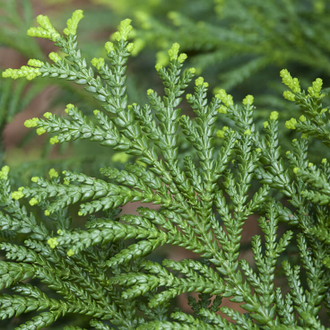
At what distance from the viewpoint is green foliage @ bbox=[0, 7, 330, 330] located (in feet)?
3.25

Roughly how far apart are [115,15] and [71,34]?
2460 mm

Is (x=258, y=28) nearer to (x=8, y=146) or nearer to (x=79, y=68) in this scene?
(x=79, y=68)

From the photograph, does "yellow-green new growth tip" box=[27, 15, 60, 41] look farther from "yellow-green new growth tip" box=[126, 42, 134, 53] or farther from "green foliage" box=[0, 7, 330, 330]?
"yellow-green new growth tip" box=[126, 42, 134, 53]

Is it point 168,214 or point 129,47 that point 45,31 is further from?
point 168,214

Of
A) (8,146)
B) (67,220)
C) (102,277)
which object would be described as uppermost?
(67,220)

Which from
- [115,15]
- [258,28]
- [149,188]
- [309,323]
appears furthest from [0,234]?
[115,15]

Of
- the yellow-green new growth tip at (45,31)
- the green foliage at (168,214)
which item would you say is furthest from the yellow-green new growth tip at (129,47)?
the yellow-green new growth tip at (45,31)

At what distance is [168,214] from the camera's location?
3.46ft

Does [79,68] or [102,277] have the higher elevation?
[79,68]

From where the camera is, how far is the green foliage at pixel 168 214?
3.25 ft

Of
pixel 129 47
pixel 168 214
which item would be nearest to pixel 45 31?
pixel 129 47

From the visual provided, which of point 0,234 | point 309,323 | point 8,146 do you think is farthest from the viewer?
point 8,146

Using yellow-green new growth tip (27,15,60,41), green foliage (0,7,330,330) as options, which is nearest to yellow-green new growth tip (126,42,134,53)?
green foliage (0,7,330,330)

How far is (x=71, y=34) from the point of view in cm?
107
